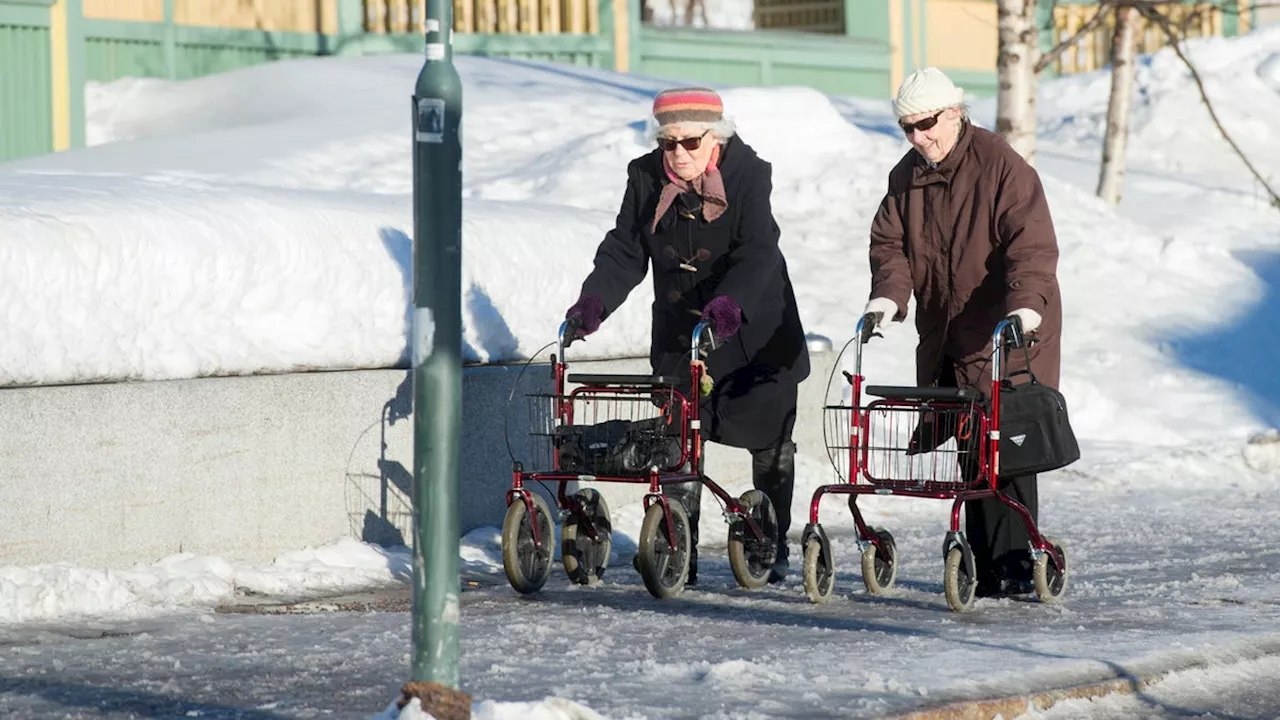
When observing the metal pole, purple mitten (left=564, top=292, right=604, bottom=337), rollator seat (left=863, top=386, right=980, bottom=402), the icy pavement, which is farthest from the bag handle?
the metal pole

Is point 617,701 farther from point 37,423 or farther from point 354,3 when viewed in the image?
point 354,3

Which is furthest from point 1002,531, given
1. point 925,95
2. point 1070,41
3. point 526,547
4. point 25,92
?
point 1070,41

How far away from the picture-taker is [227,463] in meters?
8.38

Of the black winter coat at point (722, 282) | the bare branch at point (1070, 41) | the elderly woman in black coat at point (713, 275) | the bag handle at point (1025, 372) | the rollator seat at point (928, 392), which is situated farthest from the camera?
the bare branch at point (1070, 41)

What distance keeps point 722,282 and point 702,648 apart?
1.85 m

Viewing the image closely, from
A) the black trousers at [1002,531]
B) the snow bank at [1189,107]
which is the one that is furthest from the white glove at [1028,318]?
the snow bank at [1189,107]

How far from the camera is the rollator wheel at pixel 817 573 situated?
7699mm

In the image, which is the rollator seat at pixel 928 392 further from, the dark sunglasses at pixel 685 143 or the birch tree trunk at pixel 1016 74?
the birch tree trunk at pixel 1016 74

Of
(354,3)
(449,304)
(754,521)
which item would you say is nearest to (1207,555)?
(754,521)

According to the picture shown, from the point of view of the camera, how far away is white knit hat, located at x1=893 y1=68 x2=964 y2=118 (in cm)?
778

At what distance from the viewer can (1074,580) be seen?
8578mm

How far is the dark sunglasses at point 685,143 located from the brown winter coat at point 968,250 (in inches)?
28.9

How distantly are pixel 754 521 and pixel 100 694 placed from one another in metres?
3.02

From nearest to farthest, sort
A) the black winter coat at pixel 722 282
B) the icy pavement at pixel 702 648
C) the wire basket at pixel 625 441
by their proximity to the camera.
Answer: the icy pavement at pixel 702 648, the wire basket at pixel 625 441, the black winter coat at pixel 722 282
